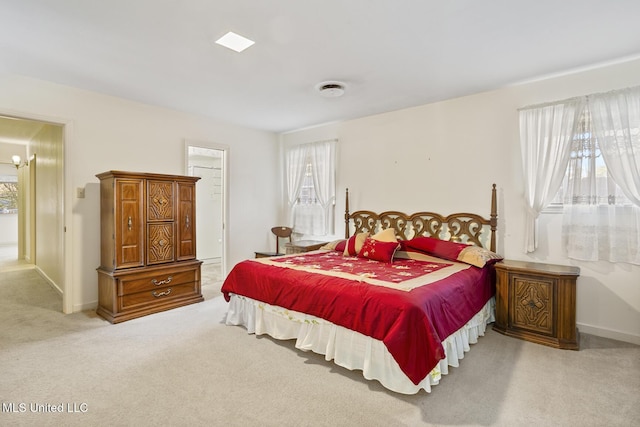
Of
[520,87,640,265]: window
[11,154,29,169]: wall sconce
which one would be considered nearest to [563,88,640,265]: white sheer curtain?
[520,87,640,265]: window

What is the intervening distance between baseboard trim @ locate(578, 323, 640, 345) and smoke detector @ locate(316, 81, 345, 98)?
135 inches

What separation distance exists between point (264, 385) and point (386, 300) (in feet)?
3.37

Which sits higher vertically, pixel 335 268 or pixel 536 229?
pixel 536 229

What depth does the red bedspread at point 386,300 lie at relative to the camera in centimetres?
202

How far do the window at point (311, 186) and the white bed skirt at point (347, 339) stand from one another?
226 cm

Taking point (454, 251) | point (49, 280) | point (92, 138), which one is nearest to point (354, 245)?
point (454, 251)

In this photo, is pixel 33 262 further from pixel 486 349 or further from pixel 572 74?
pixel 572 74

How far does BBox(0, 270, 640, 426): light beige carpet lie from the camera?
73.5 inches

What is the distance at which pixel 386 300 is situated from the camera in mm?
2189

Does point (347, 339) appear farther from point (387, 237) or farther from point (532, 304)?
point (532, 304)

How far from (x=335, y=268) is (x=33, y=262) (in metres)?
6.83

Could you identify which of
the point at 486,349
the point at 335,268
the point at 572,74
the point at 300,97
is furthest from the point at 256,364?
the point at 572,74

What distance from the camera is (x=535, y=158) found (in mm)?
3357

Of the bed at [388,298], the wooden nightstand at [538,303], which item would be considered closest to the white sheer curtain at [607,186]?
the wooden nightstand at [538,303]
